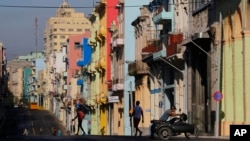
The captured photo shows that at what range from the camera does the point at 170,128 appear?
32.0m

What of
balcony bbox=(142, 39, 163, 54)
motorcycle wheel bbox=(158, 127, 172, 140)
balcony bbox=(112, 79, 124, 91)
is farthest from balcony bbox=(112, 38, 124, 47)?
motorcycle wheel bbox=(158, 127, 172, 140)

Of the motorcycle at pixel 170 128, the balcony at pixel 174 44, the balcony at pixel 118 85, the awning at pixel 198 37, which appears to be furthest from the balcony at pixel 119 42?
the motorcycle at pixel 170 128

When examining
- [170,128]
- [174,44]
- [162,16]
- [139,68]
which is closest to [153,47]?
[162,16]

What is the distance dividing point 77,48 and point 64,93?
36.4 ft

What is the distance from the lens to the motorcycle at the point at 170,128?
31781mm

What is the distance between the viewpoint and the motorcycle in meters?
31.8

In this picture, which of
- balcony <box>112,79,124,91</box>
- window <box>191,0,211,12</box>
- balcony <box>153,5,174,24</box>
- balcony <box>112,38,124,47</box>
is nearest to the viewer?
window <box>191,0,211,12</box>

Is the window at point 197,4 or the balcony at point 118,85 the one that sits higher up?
the window at point 197,4

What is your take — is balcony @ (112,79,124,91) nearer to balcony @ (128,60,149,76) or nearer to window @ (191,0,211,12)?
balcony @ (128,60,149,76)

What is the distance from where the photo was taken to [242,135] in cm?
1238

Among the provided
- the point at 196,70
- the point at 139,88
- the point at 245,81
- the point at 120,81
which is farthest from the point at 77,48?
the point at 245,81

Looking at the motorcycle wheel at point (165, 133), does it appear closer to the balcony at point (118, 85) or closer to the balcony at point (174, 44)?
the balcony at point (174, 44)

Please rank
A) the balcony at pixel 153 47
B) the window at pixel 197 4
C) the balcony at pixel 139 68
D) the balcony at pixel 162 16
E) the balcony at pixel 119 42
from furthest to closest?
the balcony at pixel 119 42
the balcony at pixel 139 68
the balcony at pixel 153 47
the balcony at pixel 162 16
the window at pixel 197 4

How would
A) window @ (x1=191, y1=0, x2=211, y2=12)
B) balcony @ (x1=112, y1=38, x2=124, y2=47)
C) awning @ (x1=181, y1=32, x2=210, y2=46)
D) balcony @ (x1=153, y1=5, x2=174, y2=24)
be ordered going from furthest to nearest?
balcony @ (x1=112, y1=38, x2=124, y2=47), balcony @ (x1=153, y1=5, x2=174, y2=24), window @ (x1=191, y1=0, x2=211, y2=12), awning @ (x1=181, y1=32, x2=210, y2=46)
